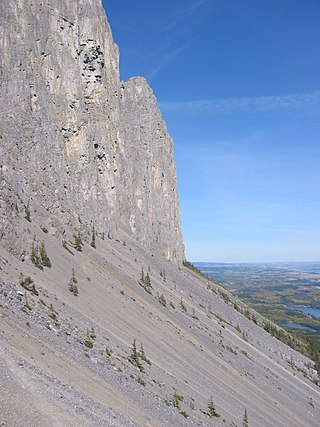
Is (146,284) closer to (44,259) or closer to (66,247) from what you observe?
(66,247)

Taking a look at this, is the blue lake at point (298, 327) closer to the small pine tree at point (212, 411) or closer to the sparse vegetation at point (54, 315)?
the small pine tree at point (212, 411)

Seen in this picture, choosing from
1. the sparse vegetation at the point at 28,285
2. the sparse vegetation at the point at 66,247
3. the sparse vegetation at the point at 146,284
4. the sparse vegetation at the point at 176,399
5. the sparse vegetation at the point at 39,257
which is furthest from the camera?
the sparse vegetation at the point at 146,284

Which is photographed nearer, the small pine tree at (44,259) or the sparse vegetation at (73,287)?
the sparse vegetation at (73,287)

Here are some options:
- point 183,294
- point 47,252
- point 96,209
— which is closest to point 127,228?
point 96,209

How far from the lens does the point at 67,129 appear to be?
6353 centimetres

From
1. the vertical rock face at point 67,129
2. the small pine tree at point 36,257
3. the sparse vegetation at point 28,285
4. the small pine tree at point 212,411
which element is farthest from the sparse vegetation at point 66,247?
the small pine tree at point 212,411

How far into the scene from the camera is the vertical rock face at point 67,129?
48.1 m

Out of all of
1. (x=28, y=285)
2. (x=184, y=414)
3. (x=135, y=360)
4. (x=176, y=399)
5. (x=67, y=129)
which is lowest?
(x=184, y=414)

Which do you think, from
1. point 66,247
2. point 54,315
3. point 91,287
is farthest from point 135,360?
point 66,247

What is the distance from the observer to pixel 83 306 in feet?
102

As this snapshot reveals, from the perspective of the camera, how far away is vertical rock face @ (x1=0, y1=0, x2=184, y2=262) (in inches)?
1892

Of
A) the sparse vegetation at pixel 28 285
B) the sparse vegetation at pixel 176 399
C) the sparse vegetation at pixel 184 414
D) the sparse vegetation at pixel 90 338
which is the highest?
the sparse vegetation at pixel 28 285

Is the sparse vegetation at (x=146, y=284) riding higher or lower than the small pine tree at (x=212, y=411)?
higher

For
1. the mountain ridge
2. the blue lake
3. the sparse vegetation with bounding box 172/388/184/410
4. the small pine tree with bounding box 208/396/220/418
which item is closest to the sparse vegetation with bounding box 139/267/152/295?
the mountain ridge
